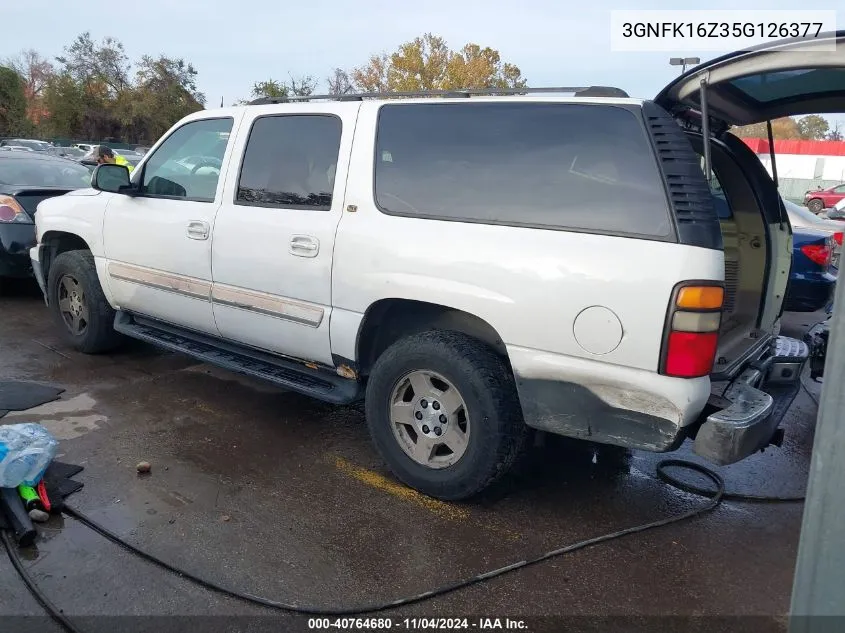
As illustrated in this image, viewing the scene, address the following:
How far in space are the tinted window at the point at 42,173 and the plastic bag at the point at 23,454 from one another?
16.2 ft

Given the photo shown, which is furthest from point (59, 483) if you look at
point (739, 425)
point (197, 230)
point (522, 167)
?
point (739, 425)

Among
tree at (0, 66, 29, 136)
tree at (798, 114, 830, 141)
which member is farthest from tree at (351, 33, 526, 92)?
tree at (798, 114, 830, 141)

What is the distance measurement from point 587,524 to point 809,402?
9.96 feet

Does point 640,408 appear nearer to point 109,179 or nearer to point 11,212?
point 109,179

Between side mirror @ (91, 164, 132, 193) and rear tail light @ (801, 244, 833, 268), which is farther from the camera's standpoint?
rear tail light @ (801, 244, 833, 268)

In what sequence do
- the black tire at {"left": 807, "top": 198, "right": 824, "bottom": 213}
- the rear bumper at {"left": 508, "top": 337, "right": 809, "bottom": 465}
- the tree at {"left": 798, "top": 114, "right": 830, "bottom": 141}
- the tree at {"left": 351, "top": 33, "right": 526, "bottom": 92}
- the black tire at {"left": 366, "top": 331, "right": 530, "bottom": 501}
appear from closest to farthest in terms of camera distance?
1. the rear bumper at {"left": 508, "top": 337, "right": 809, "bottom": 465}
2. the black tire at {"left": 366, "top": 331, "right": 530, "bottom": 501}
3. the black tire at {"left": 807, "top": 198, "right": 824, "bottom": 213}
4. the tree at {"left": 351, "top": 33, "right": 526, "bottom": 92}
5. the tree at {"left": 798, "top": 114, "right": 830, "bottom": 141}

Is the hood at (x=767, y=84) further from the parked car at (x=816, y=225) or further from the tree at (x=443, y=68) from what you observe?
the tree at (x=443, y=68)

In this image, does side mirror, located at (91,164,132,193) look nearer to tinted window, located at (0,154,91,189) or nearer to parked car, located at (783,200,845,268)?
tinted window, located at (0,154,91,189)

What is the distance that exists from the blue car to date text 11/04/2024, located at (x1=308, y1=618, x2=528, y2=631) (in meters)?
5.66

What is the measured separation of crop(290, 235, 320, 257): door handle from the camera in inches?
145

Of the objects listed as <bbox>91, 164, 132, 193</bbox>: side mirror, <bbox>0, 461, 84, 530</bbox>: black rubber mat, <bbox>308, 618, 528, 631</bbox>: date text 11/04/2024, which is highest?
<bbox>91, 164, 132, 193</bbox>: side mirror

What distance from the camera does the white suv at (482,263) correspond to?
109 inches

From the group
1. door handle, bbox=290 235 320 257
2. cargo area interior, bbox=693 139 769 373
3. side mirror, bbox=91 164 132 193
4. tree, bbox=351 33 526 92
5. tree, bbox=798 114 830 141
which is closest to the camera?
door handle, bbox=290 235 320 257

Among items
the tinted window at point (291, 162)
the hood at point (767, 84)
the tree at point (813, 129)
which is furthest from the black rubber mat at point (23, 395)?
the tree at point (813, 129)
